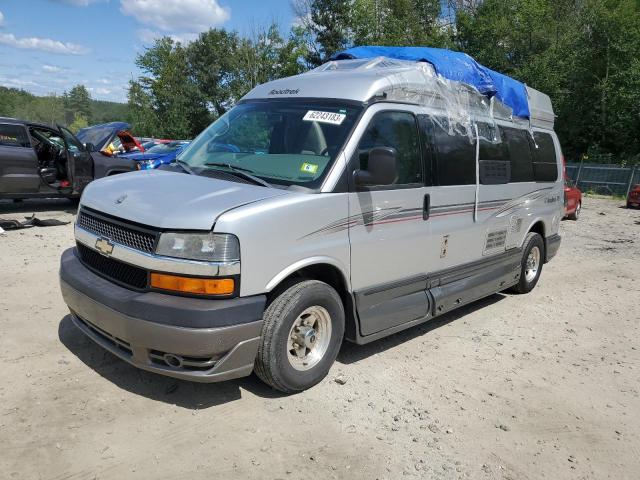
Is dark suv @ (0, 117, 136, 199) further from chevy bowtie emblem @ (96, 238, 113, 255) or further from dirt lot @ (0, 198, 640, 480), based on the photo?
chevy bowtie emblem @ (96, 238, 113, 255)

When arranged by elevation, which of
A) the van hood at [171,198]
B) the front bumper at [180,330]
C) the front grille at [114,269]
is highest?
the van hood at [171,198]

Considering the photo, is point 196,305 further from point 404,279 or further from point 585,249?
point 585,249

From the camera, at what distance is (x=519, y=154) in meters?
6.52

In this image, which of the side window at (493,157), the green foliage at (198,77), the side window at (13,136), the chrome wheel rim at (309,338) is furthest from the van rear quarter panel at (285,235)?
the green foliage at (198,77)

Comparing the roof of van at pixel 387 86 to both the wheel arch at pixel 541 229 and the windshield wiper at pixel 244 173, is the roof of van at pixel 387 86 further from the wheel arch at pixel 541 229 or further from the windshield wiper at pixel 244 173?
the wheel arch at pixel 541 229

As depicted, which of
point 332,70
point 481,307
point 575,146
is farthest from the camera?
point 575,146

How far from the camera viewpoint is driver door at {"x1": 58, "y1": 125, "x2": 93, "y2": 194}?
36.1 feet

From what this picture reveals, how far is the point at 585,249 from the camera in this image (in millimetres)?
10945

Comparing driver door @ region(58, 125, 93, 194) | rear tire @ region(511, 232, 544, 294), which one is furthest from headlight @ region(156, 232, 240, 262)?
driver door @ region(58, 125, 93, 194)

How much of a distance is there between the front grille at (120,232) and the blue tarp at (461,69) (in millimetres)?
3244

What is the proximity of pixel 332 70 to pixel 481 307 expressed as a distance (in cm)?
351

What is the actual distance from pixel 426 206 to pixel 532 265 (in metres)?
3.33

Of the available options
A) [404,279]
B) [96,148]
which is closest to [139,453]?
[404,279]

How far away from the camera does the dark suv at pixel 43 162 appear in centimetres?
1028
